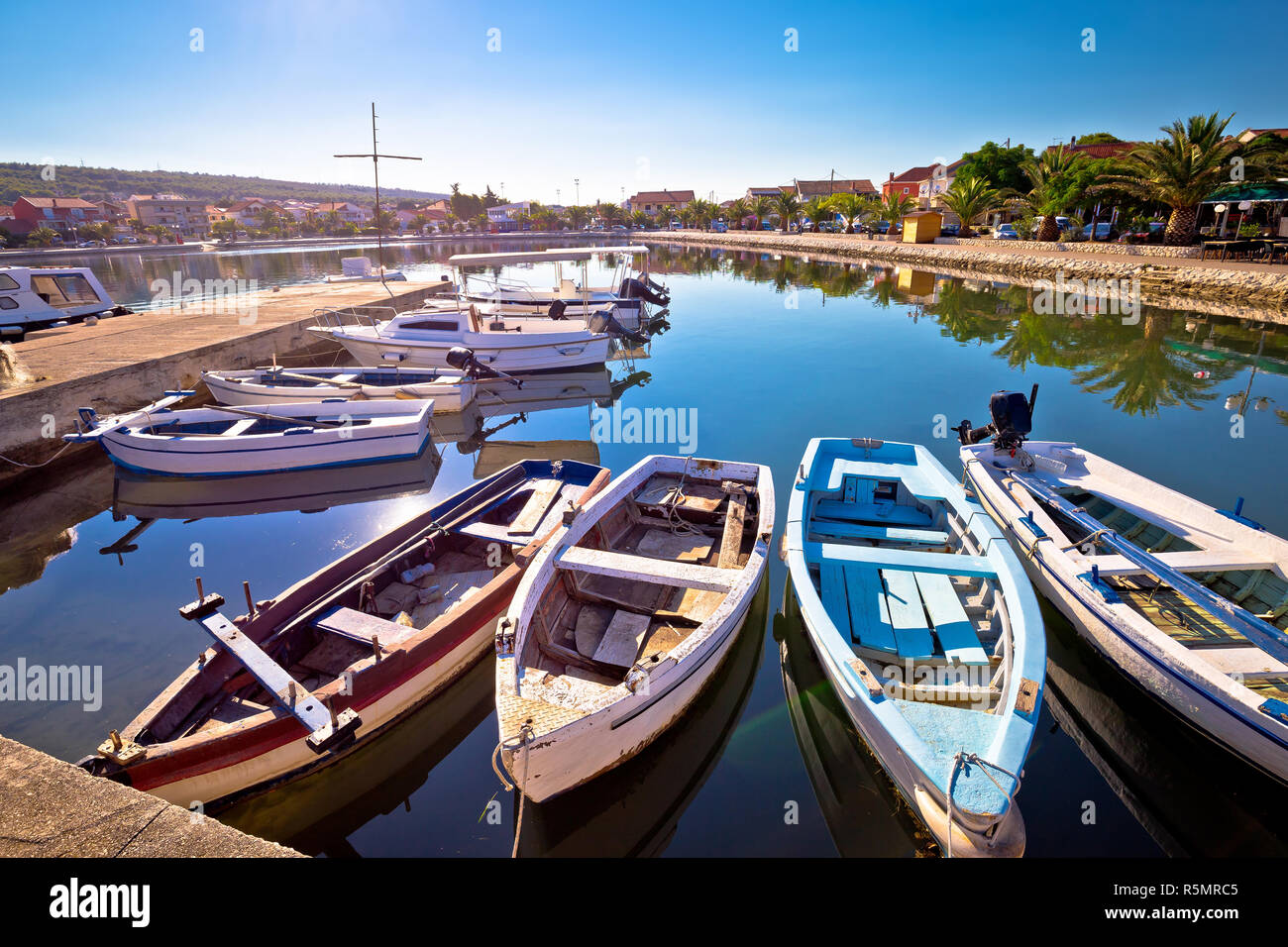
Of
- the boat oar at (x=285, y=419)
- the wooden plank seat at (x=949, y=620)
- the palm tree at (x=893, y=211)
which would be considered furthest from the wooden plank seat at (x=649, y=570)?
the palm tree at (x=893, y=211)

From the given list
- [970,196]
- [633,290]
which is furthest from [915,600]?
[970,196]

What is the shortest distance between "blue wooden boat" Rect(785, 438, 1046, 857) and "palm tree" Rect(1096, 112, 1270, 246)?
32216mm

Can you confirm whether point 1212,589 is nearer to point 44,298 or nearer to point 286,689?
point 286,689

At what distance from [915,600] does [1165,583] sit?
255cm

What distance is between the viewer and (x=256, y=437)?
1163cm

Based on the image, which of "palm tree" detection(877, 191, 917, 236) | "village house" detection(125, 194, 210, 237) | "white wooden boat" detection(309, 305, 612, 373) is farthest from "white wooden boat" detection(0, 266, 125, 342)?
"village house" detection(125, 194, 210, 237)

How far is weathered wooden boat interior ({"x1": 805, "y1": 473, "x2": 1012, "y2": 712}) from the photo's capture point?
Answer: 5.47m

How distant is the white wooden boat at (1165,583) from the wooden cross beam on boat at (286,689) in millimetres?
7085

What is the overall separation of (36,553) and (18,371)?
724 cm

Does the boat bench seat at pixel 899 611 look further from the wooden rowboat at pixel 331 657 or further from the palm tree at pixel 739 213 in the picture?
the palm tree at pixel 739 213
